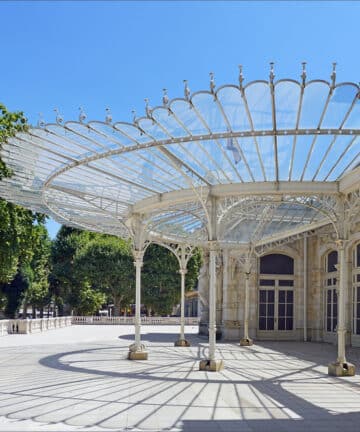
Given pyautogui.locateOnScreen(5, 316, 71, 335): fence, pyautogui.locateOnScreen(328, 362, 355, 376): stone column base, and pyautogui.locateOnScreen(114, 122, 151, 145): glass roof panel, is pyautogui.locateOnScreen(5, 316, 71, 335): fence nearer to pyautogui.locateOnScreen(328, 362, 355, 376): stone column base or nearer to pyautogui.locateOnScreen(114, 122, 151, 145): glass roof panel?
pyautogui.locateOnScreen(328, 362, 355, 376): stone column base

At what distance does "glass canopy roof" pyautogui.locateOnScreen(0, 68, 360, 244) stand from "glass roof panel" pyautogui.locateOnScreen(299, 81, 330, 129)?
18 mm

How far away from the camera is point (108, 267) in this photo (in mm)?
45906

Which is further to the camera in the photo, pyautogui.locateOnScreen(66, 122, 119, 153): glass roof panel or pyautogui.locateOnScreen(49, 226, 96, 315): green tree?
pyautogui.locateOnScreen(49, 226, 96, 315): green tree

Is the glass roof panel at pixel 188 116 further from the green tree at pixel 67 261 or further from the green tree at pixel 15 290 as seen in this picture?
the green tree at pixel 67 261

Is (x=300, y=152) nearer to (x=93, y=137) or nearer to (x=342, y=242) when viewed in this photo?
(x=342, y=242)

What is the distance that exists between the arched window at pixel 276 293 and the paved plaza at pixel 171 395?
31.2 feet

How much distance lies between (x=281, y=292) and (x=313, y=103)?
1809 centimetres

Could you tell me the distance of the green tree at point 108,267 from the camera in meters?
45.9

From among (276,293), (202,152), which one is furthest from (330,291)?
(202,152)

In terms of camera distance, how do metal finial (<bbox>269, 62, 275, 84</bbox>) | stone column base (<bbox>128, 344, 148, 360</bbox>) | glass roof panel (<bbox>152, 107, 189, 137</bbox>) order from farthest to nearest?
stone column base (<bbox>128, 344, 148, 360</bbox>) → glass roof panel (<bbox>152, 107, 189, 137</bbox>) → metal finial (<bbox>269, 62, 275, 84</bbox>)

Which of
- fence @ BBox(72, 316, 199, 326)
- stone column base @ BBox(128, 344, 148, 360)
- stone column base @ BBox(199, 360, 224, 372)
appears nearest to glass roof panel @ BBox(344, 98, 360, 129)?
stone column base @ BBox(199, 360, 224, 372)

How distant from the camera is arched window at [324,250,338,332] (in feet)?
80.7

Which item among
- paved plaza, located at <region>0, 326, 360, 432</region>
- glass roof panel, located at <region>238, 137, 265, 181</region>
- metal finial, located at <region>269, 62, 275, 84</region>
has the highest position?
metal finial, located at <region>269, 62, 275, 84</region>

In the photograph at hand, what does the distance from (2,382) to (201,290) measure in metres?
20.9
